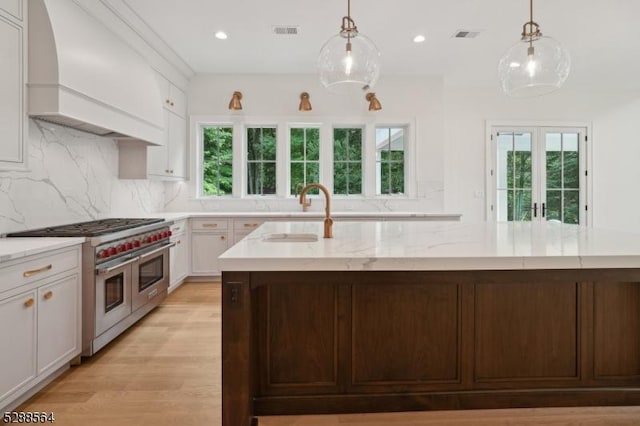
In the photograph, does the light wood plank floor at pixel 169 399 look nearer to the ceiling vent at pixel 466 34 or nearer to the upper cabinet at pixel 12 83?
the upper cabinet at pixel 12 83

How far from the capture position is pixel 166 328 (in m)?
3.41

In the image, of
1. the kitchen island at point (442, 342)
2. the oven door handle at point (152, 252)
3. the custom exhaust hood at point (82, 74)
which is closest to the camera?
the kitchen island at point (442, 342)

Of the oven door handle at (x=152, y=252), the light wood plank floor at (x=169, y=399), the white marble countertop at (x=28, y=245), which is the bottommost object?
the light wood plank floor at (x=169, y=399)

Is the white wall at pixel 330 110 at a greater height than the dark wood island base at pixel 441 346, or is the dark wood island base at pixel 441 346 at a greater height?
the white wall at pixel 330 110

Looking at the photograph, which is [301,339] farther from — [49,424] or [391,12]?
[391,12]

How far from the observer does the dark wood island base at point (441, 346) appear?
1874 millimetres

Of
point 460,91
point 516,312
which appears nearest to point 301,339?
point 516,312

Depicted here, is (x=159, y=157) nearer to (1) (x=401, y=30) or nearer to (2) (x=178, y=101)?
(2) (x=178, y=101)

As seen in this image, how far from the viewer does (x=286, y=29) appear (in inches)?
159

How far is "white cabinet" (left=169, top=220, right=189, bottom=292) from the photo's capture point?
14.6 ft

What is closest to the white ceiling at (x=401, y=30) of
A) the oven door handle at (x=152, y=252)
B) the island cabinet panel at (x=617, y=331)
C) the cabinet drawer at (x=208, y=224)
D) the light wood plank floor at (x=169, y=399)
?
the cabinet drawer at (x=208, y=224)

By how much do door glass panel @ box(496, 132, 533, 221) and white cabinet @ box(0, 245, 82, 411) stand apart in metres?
5.75

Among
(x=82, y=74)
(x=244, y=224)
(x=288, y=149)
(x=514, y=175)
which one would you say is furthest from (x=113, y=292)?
(x=514, y=175)

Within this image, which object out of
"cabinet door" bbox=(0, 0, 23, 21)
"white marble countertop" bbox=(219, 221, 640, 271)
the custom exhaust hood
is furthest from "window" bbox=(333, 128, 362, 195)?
"cabinet door" bbox=(0, 0, 23, 21)
